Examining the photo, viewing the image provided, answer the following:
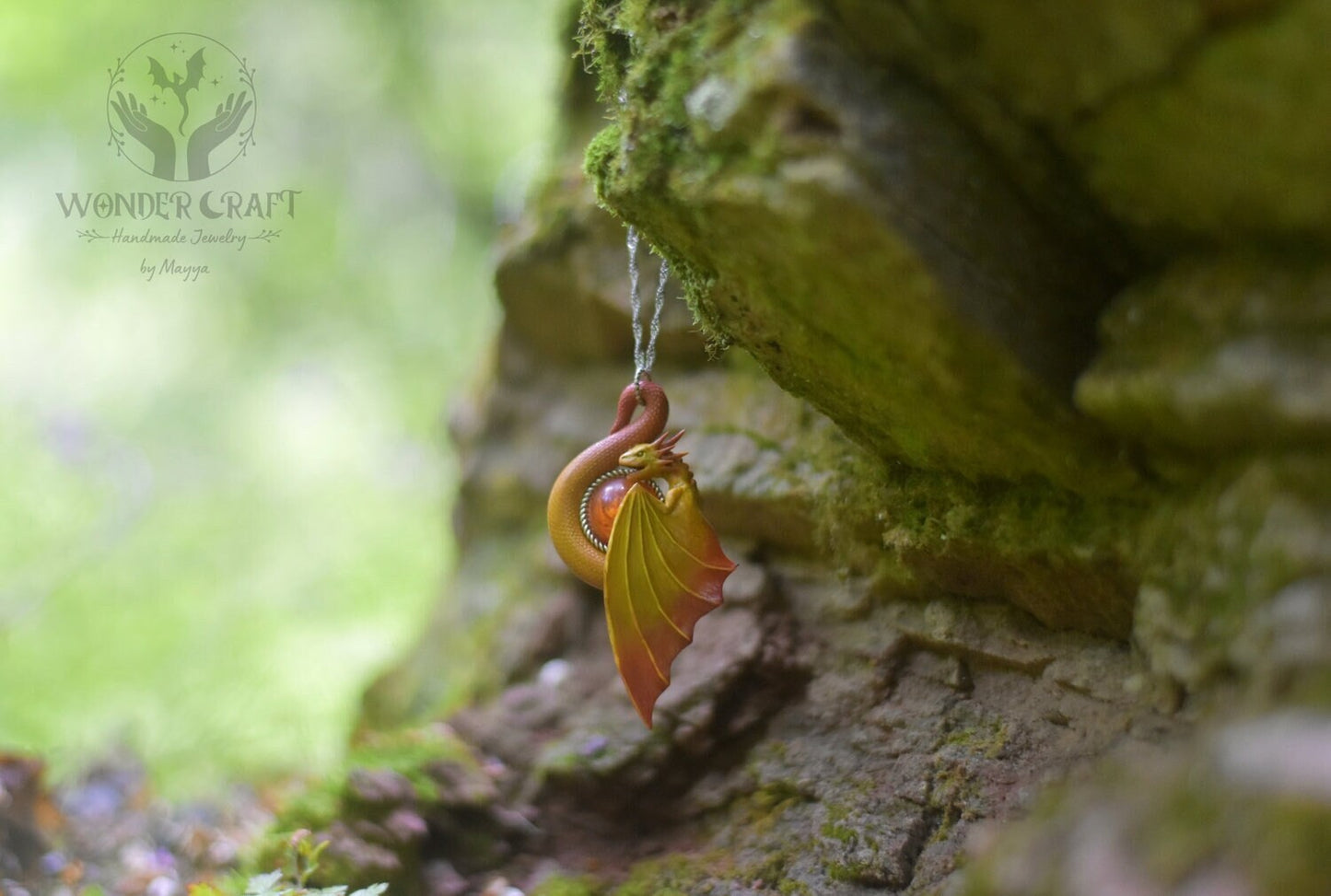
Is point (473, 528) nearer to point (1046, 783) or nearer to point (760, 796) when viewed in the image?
point (760, 796)

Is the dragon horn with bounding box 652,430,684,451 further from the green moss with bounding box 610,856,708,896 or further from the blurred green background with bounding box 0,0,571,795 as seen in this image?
the blurred green background with bounding box 0,0,571,795

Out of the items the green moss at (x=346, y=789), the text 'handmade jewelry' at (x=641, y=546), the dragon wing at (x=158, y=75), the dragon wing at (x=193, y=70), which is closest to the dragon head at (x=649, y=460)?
the text 'handmade jewelry' at (x=641, y=546)

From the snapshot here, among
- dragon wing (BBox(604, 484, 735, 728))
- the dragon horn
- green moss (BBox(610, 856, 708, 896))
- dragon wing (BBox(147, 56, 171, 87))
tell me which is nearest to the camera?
dragon wing (BBox(604, 484, 735, 728))

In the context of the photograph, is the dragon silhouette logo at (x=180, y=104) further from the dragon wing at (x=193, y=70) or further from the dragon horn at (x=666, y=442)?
the dragon horn at (x=666, y=442)

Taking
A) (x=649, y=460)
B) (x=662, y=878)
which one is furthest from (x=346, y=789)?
(x=649, y=460)

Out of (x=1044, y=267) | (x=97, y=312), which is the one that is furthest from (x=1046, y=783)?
(x=97, y=312)

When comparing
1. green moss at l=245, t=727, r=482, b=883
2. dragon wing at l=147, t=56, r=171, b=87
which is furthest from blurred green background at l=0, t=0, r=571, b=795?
green moss at l=245, t=727, r=482, b=883
